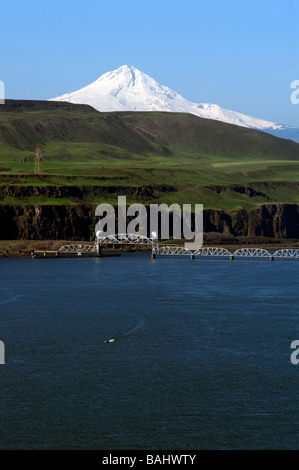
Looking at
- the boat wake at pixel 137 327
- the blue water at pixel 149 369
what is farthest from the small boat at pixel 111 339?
the boat wake at pixel 137 327

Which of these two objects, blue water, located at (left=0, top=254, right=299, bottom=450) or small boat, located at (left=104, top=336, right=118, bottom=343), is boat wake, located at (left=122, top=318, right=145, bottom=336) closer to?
blue water, located at (left=0, top=254, right=299, bottom=450)

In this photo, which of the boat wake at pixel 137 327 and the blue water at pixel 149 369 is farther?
the boat wake at pixel 137 327

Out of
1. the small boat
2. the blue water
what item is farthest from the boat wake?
the small boat

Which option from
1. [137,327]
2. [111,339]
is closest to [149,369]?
[111,339]

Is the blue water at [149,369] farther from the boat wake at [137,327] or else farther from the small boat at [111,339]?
the small boat at [111,339]

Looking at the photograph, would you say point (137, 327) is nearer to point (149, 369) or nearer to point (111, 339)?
point (111, 339)

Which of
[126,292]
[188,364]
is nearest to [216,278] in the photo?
[126,292]

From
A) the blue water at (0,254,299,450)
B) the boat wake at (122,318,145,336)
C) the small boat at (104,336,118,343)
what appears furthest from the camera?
the boat wake at (122,318,145,336)
